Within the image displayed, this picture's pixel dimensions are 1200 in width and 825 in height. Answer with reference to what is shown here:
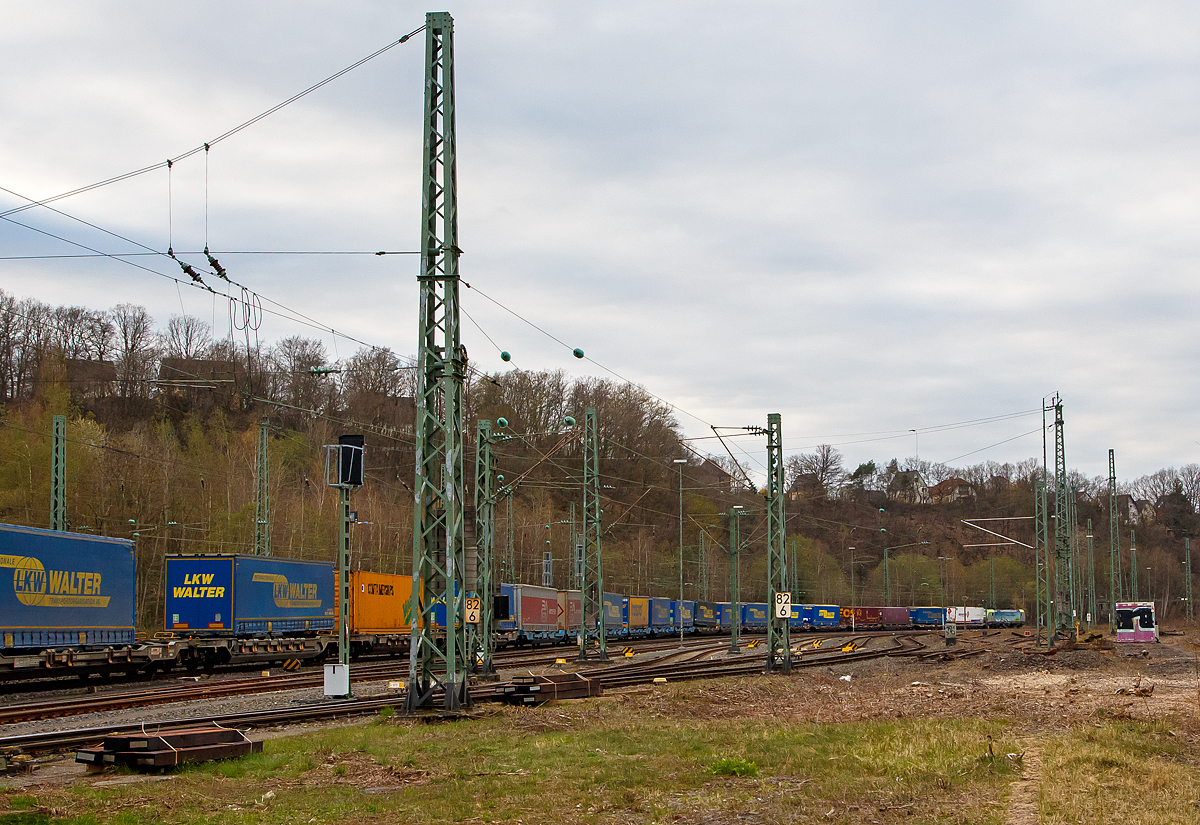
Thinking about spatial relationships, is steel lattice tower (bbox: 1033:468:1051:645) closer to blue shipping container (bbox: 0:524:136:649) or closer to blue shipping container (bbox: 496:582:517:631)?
blue shipping container (bbox: 496:582:517:631)

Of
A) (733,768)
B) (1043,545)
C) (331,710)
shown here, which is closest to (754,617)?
(1043,545)

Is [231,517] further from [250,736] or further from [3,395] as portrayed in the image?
[250,736]

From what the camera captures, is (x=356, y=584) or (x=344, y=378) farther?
(x=344, y=378)

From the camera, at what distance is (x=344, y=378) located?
54.9 m

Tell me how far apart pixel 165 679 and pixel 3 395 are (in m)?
36.9

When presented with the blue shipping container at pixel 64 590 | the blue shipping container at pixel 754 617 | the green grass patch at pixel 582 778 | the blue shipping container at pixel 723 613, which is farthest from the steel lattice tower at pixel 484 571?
the blue shipping container at pixel 754 617

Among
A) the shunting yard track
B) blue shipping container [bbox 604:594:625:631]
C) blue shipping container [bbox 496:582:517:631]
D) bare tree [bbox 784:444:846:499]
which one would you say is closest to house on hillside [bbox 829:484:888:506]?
bare tree [bbox 784:444:846:499]

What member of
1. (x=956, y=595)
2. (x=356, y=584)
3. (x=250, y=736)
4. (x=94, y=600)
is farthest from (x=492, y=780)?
(x=956, y=595)

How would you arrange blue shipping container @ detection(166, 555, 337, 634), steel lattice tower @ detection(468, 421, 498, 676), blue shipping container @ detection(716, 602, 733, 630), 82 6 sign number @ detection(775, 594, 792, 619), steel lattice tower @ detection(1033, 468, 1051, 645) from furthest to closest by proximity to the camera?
1. blue shipping container @ detection(716, 602, 733, 630)
2. steel lattice tower @ detection(1033, 468, 1051, 645)
3. blue shipping container @ detection(166, 555, 337, 634)
4. 82 6 sign number @ detection(775, 594, 792, 619)
5. steel lattice tower @ detection(468, 421, 498, 676)

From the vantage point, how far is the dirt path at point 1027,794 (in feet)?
31.1

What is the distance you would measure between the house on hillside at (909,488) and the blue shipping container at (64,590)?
113 m

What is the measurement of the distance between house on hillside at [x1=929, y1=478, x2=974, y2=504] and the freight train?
83508 millimetres

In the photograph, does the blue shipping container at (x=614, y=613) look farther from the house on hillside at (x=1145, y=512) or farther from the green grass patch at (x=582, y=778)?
the house on hillside at (x=1145, y=512)

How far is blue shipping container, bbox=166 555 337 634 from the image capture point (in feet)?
113
